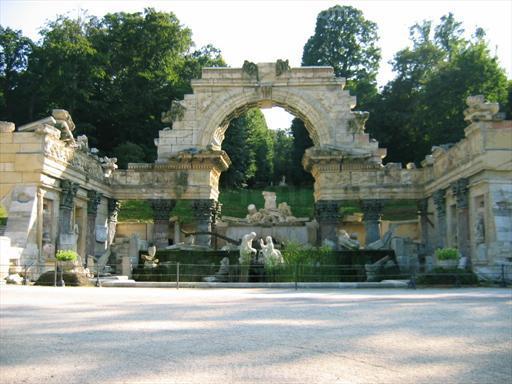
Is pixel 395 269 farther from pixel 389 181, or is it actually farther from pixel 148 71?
pixel 148 71

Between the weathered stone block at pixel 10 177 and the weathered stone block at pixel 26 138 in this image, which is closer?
the weathered stone block at pixel 10 177

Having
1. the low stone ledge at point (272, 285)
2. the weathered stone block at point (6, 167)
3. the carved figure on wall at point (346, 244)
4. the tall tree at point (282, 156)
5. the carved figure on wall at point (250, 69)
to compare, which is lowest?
the low stone ledge at point (272, 285)

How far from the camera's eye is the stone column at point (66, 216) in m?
19.5

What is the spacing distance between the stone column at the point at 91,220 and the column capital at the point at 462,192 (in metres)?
14.7

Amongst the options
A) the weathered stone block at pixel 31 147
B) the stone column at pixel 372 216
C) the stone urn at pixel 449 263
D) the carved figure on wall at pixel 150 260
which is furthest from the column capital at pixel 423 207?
the weathered stone block at pixel 31 147

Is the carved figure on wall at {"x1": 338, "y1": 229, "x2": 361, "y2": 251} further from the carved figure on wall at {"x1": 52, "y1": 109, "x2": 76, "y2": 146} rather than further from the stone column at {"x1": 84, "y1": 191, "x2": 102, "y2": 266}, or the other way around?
the carved figure on wall at {"x1": 52, "y1": 109, "x2": 76, "y2": 146}

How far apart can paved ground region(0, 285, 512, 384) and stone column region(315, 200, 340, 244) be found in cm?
1579

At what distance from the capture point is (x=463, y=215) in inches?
762

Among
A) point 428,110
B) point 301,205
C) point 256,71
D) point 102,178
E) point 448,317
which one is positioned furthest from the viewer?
point 301,205

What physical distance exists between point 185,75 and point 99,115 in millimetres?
8922

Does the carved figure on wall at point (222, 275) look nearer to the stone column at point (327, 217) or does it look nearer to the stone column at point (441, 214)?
the stone column at point (327, 217)

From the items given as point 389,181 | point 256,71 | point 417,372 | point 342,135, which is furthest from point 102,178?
point 417,372

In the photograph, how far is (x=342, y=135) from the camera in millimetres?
26047

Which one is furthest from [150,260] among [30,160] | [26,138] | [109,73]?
→ [109,73]
